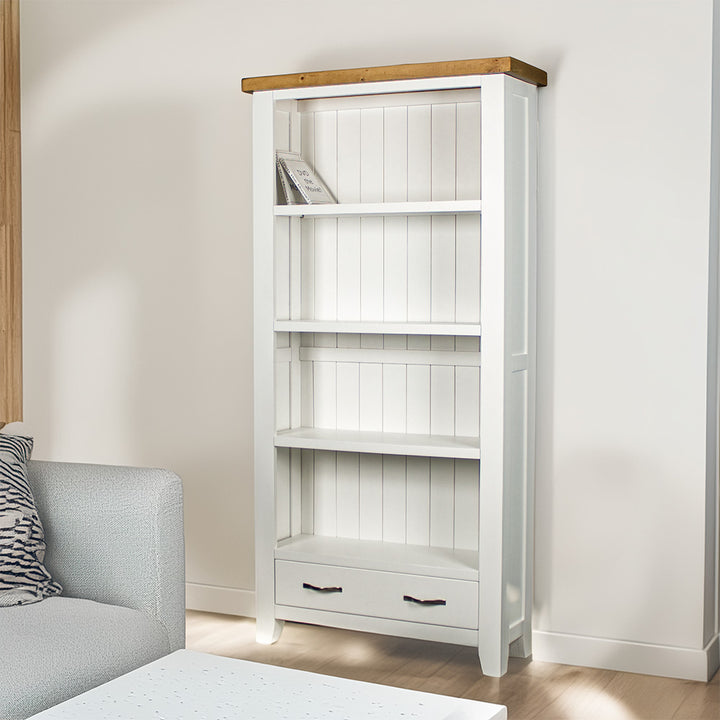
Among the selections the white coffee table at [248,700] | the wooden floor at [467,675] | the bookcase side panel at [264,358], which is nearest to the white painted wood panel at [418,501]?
the wooden floor at [467,675]

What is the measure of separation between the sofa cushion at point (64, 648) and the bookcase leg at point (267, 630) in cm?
107

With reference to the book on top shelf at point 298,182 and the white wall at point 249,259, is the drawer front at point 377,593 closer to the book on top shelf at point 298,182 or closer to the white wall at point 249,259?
the white wall at point 249,259

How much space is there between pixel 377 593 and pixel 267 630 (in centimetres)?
43

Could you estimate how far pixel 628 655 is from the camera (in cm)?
310

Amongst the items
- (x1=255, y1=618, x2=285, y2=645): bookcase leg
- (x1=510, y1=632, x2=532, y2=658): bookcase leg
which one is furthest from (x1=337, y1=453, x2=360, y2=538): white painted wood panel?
(x1=510, y1=632, x2=532, y2=658): bookcase leg

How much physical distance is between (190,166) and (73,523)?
65.6 inches

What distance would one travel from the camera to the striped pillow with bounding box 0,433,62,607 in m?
2.28

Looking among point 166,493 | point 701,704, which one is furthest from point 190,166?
point 701,704

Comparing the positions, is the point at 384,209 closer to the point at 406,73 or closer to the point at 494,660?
the point at 406,73

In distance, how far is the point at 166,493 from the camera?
2.39m

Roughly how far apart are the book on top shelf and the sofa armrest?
3.88 ft

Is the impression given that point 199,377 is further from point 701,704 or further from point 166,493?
point 701,704

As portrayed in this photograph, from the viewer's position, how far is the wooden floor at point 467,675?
9.18ft

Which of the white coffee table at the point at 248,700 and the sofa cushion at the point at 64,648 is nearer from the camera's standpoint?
the white coffee table at the point at 248,700
